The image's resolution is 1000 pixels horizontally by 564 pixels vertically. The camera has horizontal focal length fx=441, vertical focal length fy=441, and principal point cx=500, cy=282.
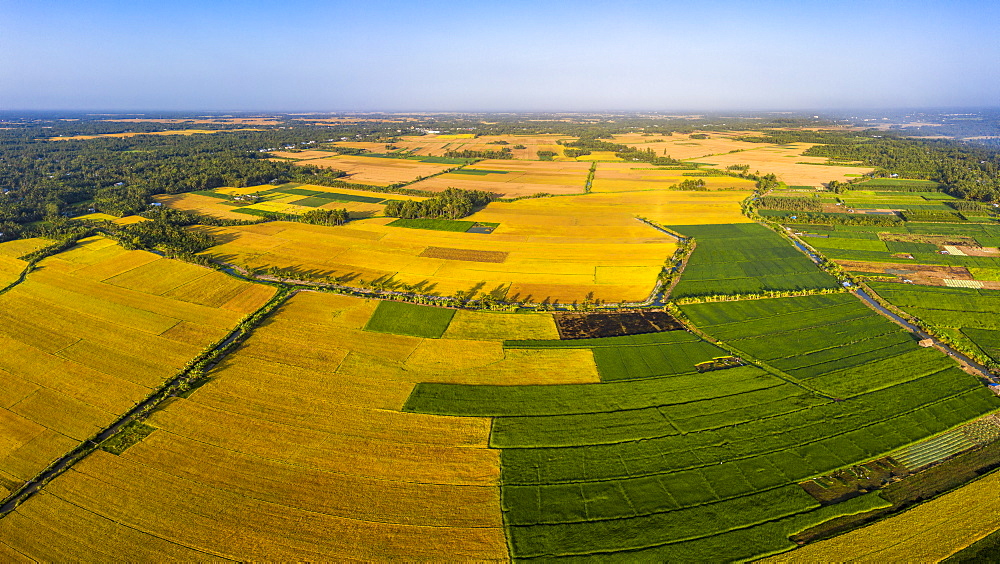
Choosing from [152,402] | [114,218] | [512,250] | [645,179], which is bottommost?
[152,402]

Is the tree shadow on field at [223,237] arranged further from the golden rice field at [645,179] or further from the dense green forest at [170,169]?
the golden rice field at [645,179]

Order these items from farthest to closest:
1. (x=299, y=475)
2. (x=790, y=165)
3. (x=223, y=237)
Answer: (x=790, y=165), (x=223, y=237), (x=299, y=475)

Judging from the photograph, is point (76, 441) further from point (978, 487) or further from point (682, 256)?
point (682, 256)


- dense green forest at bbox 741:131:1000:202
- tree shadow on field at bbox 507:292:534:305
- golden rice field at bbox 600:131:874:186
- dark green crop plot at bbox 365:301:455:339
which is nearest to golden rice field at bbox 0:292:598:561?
dark green crop plot at bbox 365:301:455:339

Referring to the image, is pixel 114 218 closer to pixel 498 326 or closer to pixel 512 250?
pixel 512 250

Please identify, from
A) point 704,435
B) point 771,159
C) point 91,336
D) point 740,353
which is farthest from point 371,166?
point 704,435
